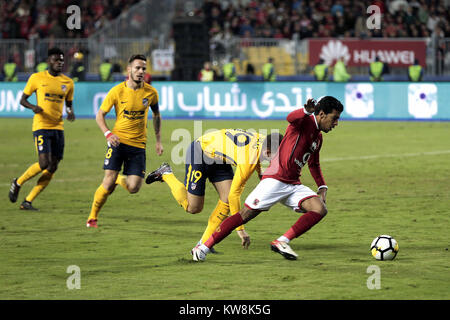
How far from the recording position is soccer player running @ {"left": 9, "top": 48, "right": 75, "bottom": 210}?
12727 mm

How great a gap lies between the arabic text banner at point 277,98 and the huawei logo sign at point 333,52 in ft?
11.1

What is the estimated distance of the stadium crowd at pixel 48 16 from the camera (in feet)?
118

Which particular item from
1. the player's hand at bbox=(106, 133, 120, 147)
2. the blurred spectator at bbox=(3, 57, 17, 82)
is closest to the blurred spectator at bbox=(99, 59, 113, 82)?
the blurred spectator at bbox=(3, 57, 17, 82)

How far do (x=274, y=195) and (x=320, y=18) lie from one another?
81.5 feet

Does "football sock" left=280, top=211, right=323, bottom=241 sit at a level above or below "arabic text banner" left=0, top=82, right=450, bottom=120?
below

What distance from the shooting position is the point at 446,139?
21.8 m

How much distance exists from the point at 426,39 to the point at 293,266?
70.9ft

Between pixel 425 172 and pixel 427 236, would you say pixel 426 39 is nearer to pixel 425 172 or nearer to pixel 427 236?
pixel 425 172

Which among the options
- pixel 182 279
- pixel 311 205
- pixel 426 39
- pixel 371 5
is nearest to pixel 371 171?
pixel 311 205

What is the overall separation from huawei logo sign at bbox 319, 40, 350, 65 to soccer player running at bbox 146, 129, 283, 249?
2015 cm

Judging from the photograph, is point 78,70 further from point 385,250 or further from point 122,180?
point 385,250

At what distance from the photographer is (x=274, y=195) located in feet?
28.6

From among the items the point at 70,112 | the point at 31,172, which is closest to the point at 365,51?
the point at 70,112

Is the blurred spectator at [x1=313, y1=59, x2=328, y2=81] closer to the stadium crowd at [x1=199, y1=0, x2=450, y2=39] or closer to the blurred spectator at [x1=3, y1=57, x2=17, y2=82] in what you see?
the stadium crowd at [x1=199, y1=0, x2=450, y2=39]
